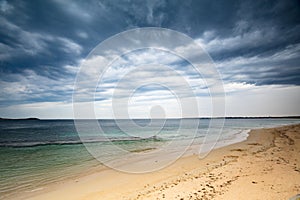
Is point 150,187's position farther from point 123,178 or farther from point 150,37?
point 150,37

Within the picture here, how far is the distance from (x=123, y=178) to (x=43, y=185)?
367 cm

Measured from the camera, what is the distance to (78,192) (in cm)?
711

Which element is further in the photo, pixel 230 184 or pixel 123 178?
pixel 123 178

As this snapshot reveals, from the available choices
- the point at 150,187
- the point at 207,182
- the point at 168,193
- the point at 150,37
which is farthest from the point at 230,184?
the point at 150,37

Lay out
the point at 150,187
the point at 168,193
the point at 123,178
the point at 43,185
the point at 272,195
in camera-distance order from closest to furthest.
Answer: the point at 272,195
the point at 168,193
the point at 150,187
the point at 43,185
the point at 123,178

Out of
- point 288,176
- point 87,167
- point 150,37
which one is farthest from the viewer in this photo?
point 150,37

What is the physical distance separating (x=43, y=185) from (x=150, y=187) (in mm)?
5122

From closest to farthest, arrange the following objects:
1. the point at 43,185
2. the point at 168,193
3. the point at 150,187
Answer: the point at 168,193 → the point at 150,187 → the point at 43,185

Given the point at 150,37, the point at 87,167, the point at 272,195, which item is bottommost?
the point at 87,167

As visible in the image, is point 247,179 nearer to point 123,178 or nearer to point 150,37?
point 123,178

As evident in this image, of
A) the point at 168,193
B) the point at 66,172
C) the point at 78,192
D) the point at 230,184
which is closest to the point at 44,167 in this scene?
the point at 66,172

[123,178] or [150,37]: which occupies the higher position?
[150,37]

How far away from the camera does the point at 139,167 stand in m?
11.0

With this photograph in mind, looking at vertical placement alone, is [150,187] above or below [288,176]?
below
